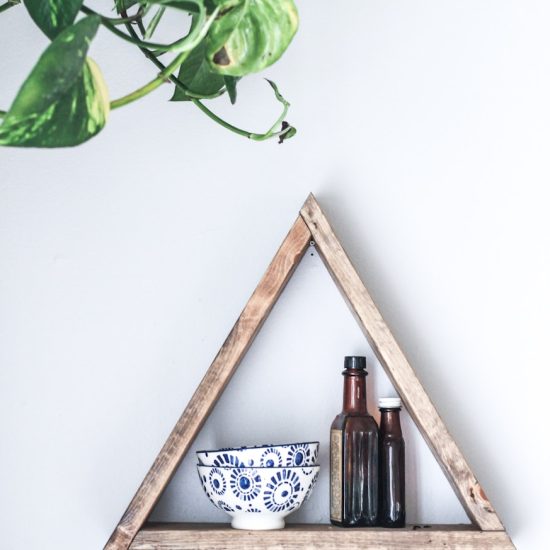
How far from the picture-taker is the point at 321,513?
108 centimetres

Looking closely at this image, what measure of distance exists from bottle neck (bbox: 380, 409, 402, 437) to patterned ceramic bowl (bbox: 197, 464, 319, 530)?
0.12m

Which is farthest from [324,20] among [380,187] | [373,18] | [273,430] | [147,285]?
[273,430]

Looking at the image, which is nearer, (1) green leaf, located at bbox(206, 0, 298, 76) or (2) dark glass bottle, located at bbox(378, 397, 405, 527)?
(1) green leaf, located at bbox(206, 0, 298, 76)

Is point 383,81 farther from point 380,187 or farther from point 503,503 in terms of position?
point 503,503

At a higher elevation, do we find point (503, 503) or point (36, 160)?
point (36, 160)

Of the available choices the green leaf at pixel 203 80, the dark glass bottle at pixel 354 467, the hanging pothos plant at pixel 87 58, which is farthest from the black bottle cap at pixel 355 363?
the hanging pothos plant at pixel 87 58

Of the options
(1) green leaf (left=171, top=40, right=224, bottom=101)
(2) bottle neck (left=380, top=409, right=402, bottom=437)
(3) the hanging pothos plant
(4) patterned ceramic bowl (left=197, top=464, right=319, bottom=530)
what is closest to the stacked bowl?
(4) patterned ceramic bowl (left=197, top=464, right=319, bottom=530)

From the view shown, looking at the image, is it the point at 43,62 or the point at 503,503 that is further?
the point at 503,503

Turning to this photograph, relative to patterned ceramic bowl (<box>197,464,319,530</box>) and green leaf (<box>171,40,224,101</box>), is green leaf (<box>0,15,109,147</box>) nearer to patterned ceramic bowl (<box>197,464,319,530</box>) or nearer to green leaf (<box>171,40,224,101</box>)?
green leaf (<box>171,40,224,101</box>)

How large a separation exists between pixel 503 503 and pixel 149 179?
27.4 inches

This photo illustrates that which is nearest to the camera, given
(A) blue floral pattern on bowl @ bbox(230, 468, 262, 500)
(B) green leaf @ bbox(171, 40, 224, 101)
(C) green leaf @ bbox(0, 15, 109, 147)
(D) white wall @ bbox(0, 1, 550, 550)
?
(C) green leaf @ bbox(0, 15, 109, 147)

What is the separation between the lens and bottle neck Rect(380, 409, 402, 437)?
1.01 metres

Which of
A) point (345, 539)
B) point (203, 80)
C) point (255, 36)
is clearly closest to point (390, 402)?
point (345, 539)

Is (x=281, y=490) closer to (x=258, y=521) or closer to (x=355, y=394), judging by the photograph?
(x=258, y=521)
